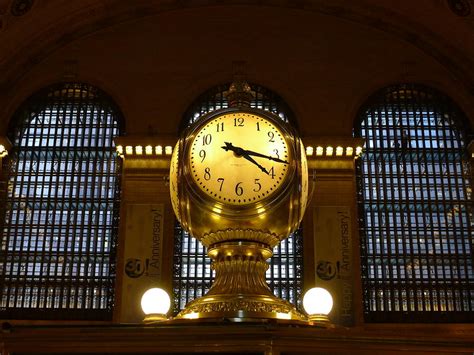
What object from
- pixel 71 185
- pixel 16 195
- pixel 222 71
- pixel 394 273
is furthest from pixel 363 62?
pixel 16 195

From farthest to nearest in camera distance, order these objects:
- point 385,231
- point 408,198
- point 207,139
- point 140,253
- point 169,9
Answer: point 169,9, point 408,198, point 385,231, point 140,253, point 207,139

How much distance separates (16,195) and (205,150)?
15.4 meters

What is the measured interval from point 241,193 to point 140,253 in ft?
45.5

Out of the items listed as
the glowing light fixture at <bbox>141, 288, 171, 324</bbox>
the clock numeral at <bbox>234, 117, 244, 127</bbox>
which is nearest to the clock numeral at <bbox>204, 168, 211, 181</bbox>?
the clock numeral at <bbox>234, 117, 244, 127</bbox>

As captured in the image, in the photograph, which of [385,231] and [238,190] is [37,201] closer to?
[385,231]

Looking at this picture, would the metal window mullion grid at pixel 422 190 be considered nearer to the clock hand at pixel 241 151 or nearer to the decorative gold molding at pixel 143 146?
the decorative gold molding at pixel 143 146

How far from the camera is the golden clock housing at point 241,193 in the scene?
1233 mm

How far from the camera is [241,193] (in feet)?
4.05

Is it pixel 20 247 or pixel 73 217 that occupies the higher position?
pixel 73 217

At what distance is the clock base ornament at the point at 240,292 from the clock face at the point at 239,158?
0.09m

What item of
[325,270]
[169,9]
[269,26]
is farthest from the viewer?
[169,9]

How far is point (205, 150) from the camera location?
1283 mm

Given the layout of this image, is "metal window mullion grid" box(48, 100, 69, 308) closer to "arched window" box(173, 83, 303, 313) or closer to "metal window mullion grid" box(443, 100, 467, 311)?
"arched window" box(173, 83, 303, 313)

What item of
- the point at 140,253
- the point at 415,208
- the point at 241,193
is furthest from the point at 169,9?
the point at 241,193
